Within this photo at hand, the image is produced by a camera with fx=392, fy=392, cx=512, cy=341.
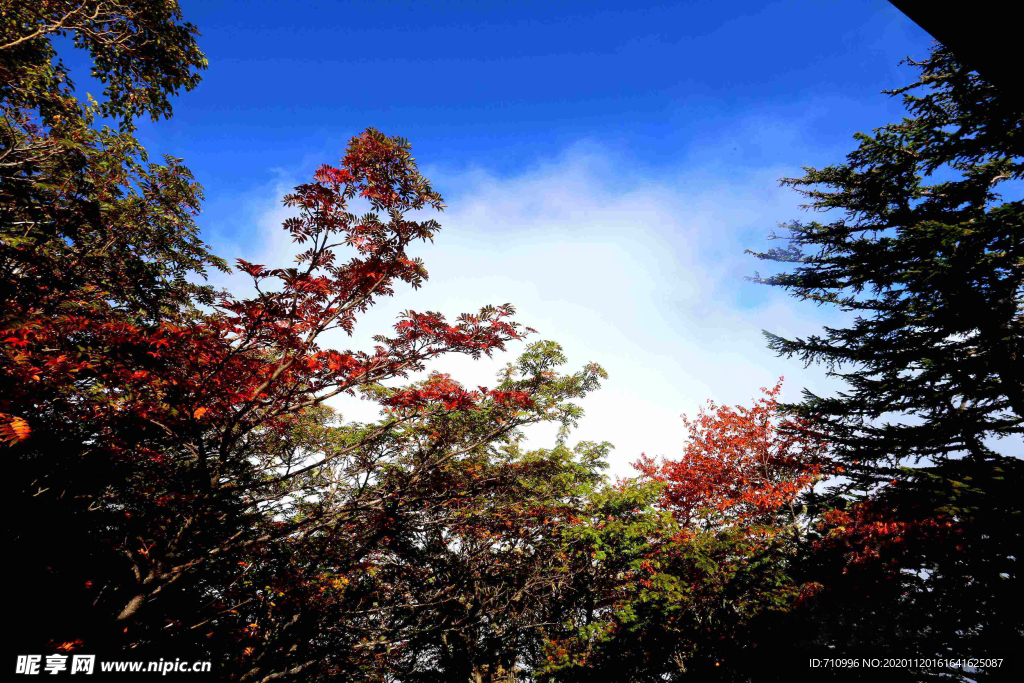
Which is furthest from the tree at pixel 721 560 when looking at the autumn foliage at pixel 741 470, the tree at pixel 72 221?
the tree at pixel 72 221

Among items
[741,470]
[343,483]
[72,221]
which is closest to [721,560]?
[741,470]

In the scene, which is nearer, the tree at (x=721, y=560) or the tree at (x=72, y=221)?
the tree at (x=72, y=221)

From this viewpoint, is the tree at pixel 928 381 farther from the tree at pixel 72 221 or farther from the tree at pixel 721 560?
the tree at pixel 72 221

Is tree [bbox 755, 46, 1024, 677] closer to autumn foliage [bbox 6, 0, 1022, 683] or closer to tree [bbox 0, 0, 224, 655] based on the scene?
autumn foliage [bbox 6, 0, 1022, 683]

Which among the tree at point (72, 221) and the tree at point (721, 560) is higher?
the tree at point (72, 221)

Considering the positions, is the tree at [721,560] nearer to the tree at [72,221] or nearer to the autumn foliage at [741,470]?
the autumn foliage at [741,470]

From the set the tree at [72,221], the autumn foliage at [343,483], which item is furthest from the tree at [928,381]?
the tree at [72,221]

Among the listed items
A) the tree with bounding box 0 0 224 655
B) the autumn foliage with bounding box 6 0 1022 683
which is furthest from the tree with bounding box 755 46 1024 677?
the tree with bounding box 0 0 224 655

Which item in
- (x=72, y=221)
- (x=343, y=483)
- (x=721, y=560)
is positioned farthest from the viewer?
(x=721, y=560)

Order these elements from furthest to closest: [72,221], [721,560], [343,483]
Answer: [721,560] → [343,483] → [72,221]

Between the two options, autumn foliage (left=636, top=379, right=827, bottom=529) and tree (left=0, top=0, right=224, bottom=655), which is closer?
tree (left=0, top=0, right=224, bottom=655)

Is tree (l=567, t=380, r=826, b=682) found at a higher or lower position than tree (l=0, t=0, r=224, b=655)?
lower

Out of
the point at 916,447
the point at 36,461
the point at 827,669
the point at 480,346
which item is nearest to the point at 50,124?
the point at 36,461

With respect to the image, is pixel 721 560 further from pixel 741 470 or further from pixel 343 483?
pixel 343 483
